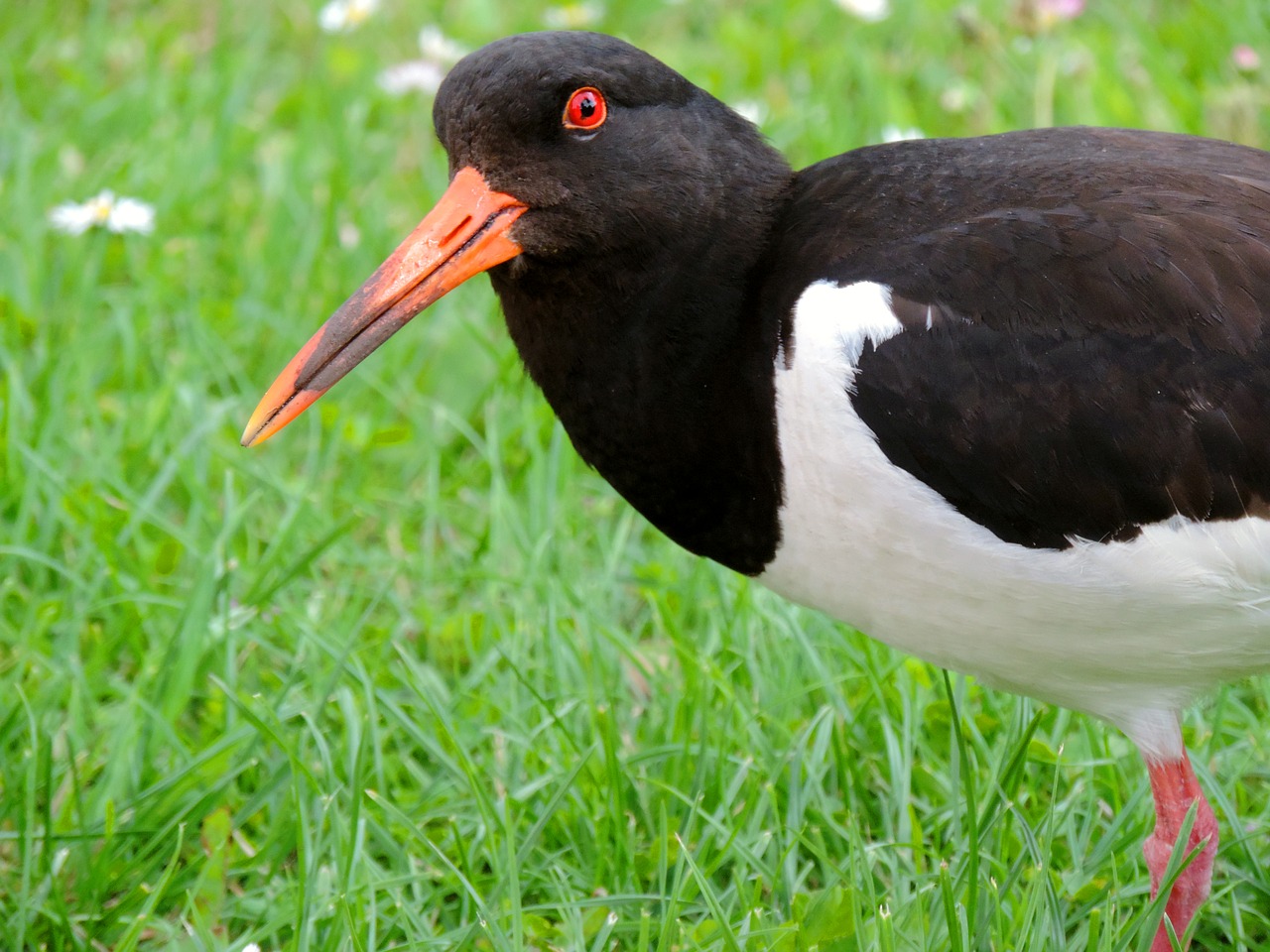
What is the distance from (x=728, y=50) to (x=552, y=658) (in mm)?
3851

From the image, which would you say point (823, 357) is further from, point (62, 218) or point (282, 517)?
point (62, 218)

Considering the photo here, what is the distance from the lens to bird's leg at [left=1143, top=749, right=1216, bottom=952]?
3.37 metres

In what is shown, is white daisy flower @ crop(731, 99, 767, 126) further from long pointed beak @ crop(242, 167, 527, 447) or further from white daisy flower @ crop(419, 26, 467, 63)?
long pointed beak @ crop(242, 167, 527, 447)

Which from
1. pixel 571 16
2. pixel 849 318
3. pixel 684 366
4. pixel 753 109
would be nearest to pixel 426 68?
pixel 571 16

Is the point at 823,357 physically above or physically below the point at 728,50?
below

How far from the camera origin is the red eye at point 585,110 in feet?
11.1

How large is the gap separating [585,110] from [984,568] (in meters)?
1.26

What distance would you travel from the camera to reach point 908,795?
3699mm

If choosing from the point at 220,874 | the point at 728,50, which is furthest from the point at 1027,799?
the point at 728,50

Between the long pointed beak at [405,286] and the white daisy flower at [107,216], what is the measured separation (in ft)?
7.66

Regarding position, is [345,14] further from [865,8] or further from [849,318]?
[849,318]

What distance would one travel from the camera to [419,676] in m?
3.89

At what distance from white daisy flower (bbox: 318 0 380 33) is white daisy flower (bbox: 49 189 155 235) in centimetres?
172

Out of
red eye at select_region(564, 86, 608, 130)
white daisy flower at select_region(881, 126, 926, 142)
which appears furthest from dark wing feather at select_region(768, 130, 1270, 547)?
white daisy flower at select_region(881, 126, 926, 142)
